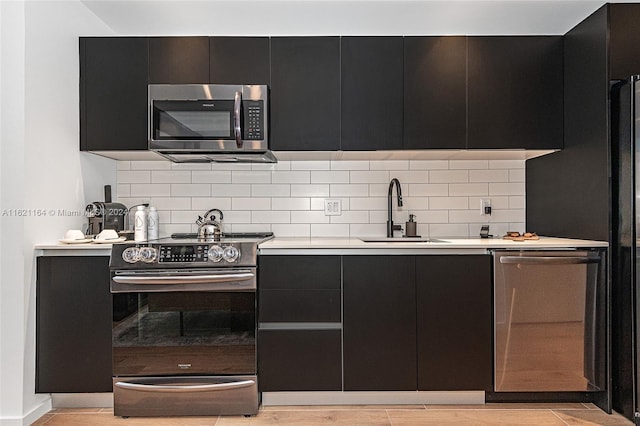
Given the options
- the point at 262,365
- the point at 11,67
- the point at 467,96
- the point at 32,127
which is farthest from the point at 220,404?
the point at 467,96

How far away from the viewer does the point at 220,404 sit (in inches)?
99.7

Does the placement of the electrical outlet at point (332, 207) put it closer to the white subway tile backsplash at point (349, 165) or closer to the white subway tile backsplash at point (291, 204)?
the white subway tile backsplash at point (291, 204)

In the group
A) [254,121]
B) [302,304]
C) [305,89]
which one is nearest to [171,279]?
[302,304]

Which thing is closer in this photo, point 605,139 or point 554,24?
point 605,139

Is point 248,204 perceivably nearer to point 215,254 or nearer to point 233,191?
point 233,191

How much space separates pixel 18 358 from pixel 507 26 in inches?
129

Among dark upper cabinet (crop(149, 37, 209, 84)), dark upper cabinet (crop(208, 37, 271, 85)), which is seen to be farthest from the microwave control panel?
dark upper cabinet (crop(149, 37, 209, 84))

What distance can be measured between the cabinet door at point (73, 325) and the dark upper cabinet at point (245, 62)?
1214mm

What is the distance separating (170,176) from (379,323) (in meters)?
1.69

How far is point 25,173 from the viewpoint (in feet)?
7.87

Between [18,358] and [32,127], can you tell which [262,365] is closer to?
[18,358]

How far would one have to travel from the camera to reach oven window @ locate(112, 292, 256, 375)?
252 centimetres

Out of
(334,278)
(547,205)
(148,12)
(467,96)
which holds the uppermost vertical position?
(148,12)

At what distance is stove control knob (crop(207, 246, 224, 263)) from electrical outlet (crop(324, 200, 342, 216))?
0.97 metres
